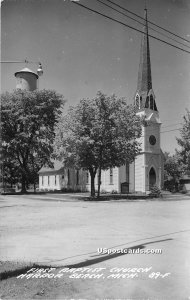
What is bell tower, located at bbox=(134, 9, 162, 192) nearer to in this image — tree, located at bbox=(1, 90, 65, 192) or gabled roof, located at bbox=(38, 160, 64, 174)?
tree, located at bbox=(1, 90, 65, 192)

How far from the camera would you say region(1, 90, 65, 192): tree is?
41.1 meters

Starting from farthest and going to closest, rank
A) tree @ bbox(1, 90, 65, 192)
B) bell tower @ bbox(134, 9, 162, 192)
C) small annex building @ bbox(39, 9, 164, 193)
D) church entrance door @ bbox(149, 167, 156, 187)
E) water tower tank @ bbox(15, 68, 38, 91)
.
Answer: church entrance door @ bbox(149, 167, 156, 187) < bell tower @ bbox(134, 9, 162, 192) < small annex building @ bbox(39, 9, 164, 193) < tree @ bbox(1, 90, 65, 192) < water tower tank @ bbox(15, 68, 38, 91)

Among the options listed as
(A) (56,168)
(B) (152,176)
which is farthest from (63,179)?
(B) (152,176)

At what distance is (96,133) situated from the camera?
28531mm

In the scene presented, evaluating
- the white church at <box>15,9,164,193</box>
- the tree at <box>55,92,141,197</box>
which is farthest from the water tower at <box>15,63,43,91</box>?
the tree at <box>55,92,141,197</box>

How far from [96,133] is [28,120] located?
48.2ft

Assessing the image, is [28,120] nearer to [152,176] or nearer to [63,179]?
[152,176]

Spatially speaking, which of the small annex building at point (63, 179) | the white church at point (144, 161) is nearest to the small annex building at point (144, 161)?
the white church at point (144, 161)

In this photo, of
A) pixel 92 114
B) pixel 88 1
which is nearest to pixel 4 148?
Answer: pixel 92 114

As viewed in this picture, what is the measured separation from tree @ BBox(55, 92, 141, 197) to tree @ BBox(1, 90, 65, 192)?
12.3 meters

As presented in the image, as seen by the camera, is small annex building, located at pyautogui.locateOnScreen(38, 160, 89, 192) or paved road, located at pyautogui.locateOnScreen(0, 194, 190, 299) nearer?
paved road, located at pyautogui.locateOnScreen(0, 194, 190, 299)

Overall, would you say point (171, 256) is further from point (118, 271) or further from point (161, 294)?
point (161, 294)

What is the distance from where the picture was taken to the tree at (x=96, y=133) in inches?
1118

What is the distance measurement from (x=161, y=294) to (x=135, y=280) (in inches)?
24.8
